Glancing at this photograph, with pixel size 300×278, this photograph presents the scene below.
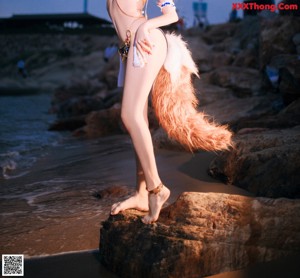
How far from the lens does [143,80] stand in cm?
249

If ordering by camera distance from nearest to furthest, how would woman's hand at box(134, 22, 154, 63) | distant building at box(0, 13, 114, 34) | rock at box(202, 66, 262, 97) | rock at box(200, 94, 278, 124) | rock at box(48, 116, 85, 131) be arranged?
woman's hand at box(134, 22, 154, 63) < rock at box(200, 94, 278, 124) < rock at box(202, 66, 262, 97) < rock at box(48, 116, 85, 131) < distant building at box(0, 13, 114, 34)

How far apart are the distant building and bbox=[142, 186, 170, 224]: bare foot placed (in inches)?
1779

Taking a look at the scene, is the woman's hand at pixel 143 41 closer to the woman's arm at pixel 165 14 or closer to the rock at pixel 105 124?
the woman's arm at pixel 165 14

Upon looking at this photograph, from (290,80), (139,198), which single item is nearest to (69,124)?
(290,80)

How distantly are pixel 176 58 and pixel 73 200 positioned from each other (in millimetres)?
1985

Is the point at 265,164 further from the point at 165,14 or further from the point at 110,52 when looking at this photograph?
the point at 110,52

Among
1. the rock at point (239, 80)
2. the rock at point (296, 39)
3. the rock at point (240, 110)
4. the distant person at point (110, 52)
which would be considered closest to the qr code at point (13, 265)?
the rock at point (240, 110)

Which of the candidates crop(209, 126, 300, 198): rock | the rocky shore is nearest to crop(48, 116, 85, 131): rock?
the rocky shore

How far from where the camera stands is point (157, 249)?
2.25 meters

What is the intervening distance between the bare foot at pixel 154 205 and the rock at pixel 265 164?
1.20m

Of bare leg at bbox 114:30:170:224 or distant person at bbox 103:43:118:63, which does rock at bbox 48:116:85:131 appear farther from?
distant person at bbox 103:43:118:63

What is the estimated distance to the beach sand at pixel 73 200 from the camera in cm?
264

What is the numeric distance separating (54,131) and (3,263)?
25.1 feet

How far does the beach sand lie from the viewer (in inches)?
104
